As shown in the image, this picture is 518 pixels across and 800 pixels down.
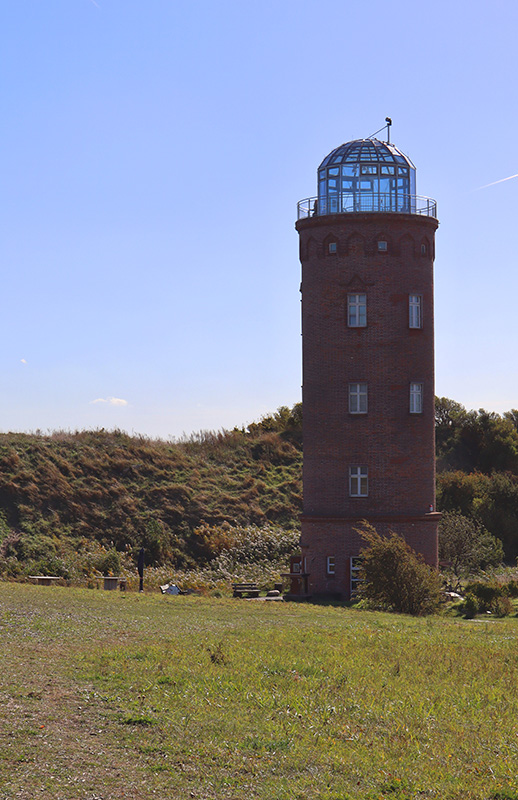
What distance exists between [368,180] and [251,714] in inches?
1078

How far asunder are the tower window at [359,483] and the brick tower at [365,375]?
38mm

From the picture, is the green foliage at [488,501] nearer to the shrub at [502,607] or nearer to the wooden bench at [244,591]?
the wooden bench at [244,591]

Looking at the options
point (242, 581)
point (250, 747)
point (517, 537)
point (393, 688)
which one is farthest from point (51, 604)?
point (517, 537)

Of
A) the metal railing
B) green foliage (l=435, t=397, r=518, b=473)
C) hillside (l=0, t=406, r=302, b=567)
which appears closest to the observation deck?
the metal railing

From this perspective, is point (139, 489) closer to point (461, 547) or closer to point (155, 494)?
point (155, 494)

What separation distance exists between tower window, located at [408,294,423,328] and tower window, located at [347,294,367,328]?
181cm

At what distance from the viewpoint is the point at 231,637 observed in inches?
700

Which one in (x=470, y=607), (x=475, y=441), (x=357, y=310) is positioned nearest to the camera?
(x=470, y=607)

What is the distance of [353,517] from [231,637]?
1601cm

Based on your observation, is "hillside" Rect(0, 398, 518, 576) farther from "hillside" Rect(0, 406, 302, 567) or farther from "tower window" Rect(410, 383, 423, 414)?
"tower window" Rect(410, 383, 423, 414)

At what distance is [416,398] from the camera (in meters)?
34.3

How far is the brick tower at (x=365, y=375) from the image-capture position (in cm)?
3359

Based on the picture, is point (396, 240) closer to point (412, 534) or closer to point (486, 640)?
point (412, 534)

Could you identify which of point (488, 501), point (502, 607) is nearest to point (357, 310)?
point (502, 607)
